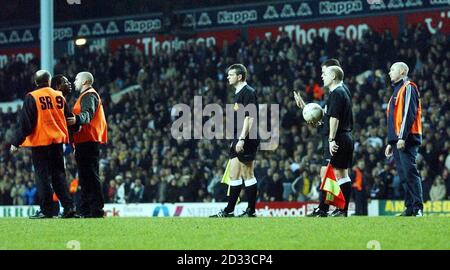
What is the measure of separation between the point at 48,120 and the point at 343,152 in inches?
165

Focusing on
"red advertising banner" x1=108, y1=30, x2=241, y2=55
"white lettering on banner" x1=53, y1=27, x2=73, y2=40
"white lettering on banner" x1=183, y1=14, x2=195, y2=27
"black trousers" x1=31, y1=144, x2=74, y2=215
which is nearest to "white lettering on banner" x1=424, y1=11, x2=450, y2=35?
"red advertising banner" x1=108, y1=30, x2=241, y2=55

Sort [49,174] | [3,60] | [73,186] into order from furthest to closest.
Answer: [3,60] < [73,186] < [49,174]

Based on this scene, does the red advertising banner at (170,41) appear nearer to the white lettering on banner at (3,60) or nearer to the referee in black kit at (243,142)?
the white lettering on banner at (3,60)

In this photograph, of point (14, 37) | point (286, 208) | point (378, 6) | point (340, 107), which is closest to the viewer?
point (340, 107)

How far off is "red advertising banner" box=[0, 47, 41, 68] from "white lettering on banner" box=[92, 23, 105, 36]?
261 centimetres

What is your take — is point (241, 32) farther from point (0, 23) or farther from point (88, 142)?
point (88, 142)

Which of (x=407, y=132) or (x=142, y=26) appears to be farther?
(x=142, y=26)

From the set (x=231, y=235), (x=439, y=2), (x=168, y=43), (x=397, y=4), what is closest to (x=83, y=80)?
(x=231, y=235)

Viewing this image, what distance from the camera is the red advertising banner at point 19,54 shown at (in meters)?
40.0

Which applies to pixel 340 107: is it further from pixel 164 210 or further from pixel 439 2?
pixel 439 2

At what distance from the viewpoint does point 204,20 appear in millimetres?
36750

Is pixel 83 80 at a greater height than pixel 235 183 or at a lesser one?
greater

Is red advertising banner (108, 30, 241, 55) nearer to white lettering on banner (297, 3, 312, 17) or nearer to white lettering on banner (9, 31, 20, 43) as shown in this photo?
white lettering on banner (297, 3, 312, 17)
